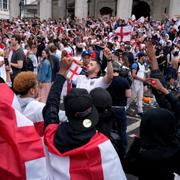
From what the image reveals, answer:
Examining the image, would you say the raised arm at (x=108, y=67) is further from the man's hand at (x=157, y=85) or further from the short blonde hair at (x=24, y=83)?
the short blonde hair at (x=24, y=83)

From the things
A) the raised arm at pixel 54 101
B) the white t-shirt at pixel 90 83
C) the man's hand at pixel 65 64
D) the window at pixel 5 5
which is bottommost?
the white t-shirt at pixel 90 83

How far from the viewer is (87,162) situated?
2.17 m

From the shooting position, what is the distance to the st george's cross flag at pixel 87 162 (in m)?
2.16

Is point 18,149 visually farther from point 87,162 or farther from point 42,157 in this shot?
point 87,162

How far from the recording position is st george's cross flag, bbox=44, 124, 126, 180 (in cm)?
216

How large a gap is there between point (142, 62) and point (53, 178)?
7.26 m

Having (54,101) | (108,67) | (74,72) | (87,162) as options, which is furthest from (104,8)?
(87,162)

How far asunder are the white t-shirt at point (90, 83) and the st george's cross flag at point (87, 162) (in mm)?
2300

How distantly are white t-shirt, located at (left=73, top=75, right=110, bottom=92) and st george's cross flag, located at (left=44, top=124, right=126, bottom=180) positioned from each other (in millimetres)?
2300

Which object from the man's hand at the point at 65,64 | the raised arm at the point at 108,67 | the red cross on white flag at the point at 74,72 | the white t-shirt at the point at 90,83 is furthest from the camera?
the red cross on white flag at the point at 74,72

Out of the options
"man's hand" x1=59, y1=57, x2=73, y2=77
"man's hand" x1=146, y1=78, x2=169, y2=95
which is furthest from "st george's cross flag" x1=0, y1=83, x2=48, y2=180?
"man's hand" x1=146, y1=78, x2=169, y2=95

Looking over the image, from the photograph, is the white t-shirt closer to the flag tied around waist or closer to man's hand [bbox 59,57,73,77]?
man's hand [bbox 59,57,73,77]

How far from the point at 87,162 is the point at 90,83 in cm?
262

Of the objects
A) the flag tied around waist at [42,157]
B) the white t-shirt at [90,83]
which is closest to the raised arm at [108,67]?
the white t-shirt at [90,83]
